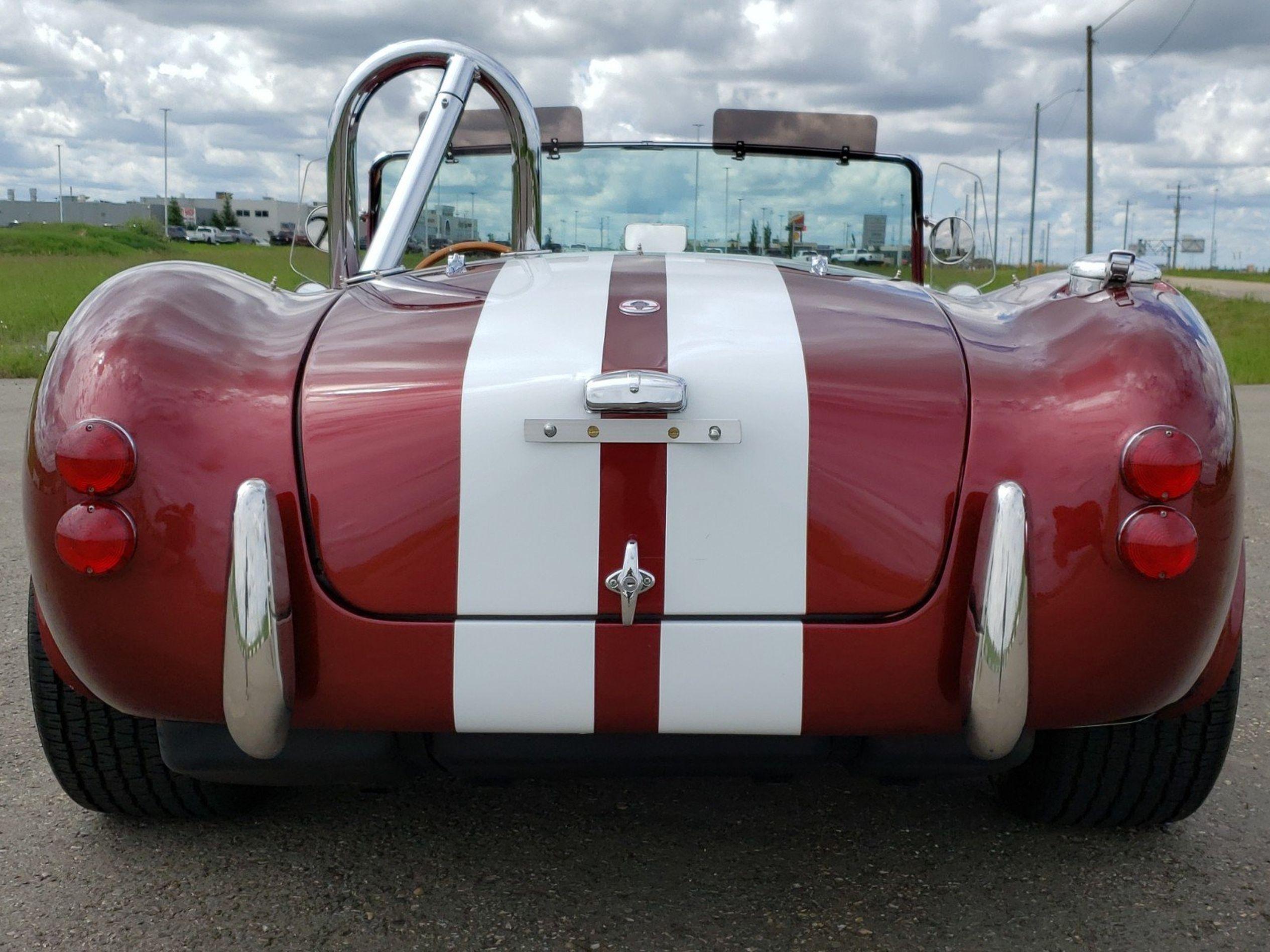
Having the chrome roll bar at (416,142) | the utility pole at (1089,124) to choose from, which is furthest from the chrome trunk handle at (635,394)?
the utility pole at (1089,124)

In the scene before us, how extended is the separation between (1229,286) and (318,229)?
5418 centimetres

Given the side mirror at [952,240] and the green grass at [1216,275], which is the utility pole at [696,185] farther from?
the green grass at [1216,275]

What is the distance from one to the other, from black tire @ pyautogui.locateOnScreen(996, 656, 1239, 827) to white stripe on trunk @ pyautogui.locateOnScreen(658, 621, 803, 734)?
758 mm

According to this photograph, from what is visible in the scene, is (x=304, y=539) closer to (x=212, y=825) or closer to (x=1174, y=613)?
(x=212, y=825)

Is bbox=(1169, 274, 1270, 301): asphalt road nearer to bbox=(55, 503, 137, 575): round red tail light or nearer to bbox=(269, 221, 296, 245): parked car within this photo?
bbox=(269, 221, 296, 245): parked car

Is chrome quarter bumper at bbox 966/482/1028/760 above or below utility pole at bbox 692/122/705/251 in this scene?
below

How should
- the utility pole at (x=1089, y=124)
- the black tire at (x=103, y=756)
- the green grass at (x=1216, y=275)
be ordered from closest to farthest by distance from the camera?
1. the black tire at (x=103, y=756)
2. the utility pole at (x=1089, y=124)
3. the green grass at (x=1216, y=275)

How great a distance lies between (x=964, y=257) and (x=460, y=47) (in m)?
1.48

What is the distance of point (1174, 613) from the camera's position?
185 centimetres

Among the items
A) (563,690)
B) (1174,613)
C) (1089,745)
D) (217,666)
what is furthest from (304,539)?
(1089,745)

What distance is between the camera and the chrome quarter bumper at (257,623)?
1.75m

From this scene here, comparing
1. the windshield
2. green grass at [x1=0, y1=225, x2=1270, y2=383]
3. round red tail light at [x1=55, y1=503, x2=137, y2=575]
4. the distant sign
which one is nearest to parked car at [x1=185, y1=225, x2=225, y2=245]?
green grass at [x1=0, y1=225, x2=1270, y2=383]

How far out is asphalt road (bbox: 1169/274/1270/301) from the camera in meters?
39.9

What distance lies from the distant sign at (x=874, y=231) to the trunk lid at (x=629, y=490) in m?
2.08
